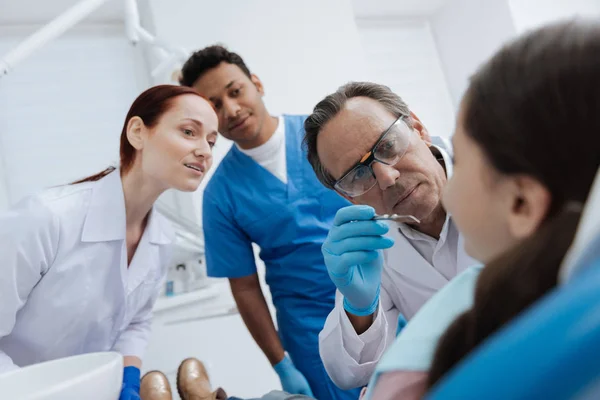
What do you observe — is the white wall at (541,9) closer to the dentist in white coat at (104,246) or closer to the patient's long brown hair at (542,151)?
the dentist in white coat at (104,246)

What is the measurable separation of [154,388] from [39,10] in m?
2.23

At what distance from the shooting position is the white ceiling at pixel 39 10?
8.52ft

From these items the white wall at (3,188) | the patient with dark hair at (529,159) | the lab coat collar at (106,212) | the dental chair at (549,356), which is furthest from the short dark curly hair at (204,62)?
the dental chair at (549,356)

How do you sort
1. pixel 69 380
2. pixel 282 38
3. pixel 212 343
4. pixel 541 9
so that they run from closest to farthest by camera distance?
pixel 69 380, pixel 212 343, pixel 282 38, pixel 541 9

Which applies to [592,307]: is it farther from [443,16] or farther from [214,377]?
[443,16]

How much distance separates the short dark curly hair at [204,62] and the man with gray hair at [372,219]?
624 millimetres

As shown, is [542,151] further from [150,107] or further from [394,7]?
[394,7]

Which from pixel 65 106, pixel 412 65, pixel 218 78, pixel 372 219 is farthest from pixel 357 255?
pixel 412 65

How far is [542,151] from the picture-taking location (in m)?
0.39

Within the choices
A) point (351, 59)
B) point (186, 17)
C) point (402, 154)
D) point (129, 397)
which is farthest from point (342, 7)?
point (129, 397)

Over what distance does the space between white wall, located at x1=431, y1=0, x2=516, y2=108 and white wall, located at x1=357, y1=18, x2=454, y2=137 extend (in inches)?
3.0

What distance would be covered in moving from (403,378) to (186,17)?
2.58 metres

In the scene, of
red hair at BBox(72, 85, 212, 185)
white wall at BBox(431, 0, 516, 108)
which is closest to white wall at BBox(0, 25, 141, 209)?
red hair at BBox(72, 85, 212, 185)

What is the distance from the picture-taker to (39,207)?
1.30 m
